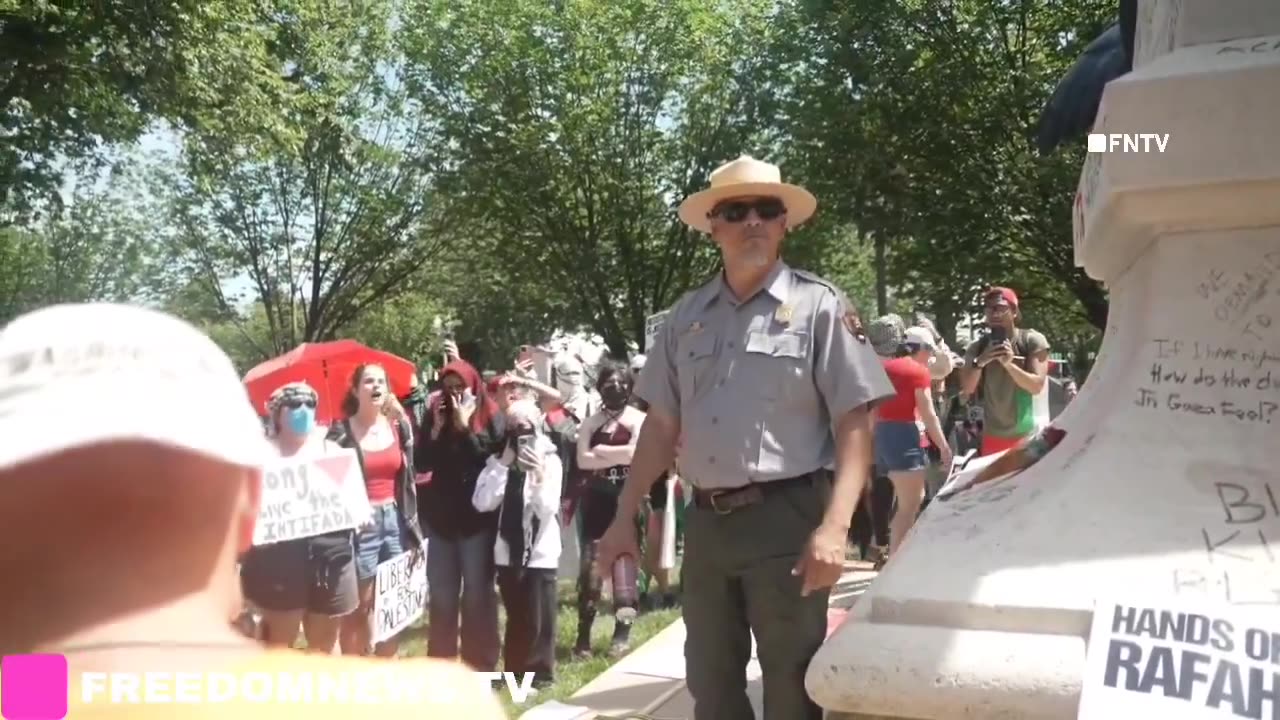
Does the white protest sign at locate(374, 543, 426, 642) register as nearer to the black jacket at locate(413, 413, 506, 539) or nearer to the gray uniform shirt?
the black jacket at locate(413, 413, 506, 539)

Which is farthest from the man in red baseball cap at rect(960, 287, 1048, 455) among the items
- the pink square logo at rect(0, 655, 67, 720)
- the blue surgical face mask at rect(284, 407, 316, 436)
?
the pink square logo at rect(0, 655, 67, 720)

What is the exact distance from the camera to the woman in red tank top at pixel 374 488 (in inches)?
214

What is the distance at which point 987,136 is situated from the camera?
18.9m

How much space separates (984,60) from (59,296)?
795 inches

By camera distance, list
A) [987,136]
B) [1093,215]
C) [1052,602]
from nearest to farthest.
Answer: [1052,602], [1093,215], [987,136]

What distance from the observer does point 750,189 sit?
342cm

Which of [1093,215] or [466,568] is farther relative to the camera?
[466,568]

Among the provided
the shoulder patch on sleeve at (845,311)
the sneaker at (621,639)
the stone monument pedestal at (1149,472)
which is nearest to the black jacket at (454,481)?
the sneaker at (621,639)

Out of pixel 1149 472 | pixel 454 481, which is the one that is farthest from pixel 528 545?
pixel 1149 472

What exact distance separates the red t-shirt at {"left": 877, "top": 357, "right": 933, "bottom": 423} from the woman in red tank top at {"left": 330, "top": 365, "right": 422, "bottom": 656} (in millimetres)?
3360

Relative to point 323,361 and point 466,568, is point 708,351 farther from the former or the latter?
point 323,361

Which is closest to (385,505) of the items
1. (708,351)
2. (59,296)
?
(708,351)

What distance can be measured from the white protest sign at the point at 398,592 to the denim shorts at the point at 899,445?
329 cm

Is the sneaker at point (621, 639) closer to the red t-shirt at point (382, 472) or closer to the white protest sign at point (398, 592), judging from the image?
the white protest sign at point (398, 592)
